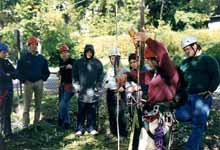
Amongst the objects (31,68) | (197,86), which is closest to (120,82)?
(197,86)

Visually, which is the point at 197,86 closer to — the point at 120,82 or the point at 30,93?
the point at 120,82

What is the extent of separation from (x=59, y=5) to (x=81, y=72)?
83.6 ft

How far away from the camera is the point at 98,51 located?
33.2 metres

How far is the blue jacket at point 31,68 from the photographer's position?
371 inches

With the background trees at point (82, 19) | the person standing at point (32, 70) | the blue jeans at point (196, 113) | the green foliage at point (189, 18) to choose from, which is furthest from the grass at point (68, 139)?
the green foliage at point (189, 18)

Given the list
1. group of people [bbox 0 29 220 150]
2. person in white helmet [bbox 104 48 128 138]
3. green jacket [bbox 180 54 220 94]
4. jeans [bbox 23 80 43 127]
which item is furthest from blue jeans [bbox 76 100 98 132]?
green jacket [bbox 180 54 220 94]

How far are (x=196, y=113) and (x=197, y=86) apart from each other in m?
0.38

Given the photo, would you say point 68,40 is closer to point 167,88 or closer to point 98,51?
point 98,51

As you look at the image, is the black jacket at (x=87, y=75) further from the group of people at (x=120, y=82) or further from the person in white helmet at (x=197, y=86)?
the person in white helmet at (x=197, y=86)

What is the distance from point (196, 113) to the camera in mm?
7070

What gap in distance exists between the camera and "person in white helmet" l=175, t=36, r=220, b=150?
7.01 m

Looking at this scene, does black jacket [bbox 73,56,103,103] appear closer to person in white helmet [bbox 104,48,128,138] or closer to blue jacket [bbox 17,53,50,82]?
person in white helmet [bbox 104,48,128,138]

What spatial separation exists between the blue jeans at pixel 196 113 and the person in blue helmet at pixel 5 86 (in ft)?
11.2

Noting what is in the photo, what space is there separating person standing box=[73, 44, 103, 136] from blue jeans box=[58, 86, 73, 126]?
633 mm
